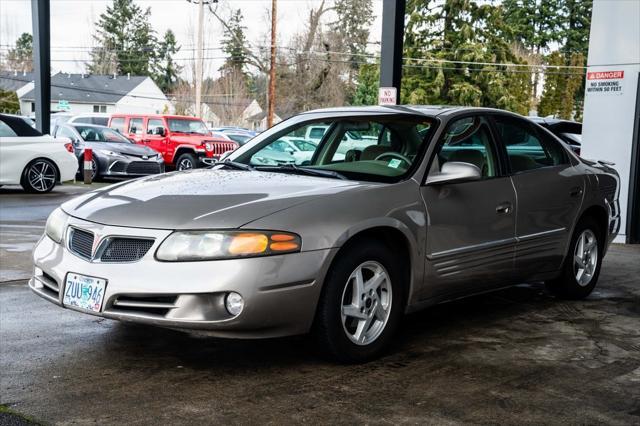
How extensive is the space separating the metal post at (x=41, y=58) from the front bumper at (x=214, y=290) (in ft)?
45.2

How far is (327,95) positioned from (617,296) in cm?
4848

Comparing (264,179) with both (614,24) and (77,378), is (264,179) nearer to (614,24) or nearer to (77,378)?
(77,378)

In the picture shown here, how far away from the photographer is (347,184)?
4.46 meters

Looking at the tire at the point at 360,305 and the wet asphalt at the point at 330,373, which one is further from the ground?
the tire at the point at 360,305

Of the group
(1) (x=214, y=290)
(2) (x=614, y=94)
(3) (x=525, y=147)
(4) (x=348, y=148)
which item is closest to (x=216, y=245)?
(1) (x=214, y=290)

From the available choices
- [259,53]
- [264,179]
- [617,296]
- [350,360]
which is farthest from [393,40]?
[259,53]

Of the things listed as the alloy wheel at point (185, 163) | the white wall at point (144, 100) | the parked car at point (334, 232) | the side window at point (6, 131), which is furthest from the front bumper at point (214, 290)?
the white wall at point (144, 100)

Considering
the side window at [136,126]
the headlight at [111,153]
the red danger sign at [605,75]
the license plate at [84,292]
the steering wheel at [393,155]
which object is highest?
the red danger sign at [605,75]

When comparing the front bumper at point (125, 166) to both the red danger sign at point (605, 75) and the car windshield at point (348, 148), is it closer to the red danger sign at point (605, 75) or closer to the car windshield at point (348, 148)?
the red danger sign at point (605, 75)

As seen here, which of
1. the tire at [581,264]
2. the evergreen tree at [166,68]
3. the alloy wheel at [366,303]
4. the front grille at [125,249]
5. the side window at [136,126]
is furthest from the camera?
the evergreen tree at [166,68]

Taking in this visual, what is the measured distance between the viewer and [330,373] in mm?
4133

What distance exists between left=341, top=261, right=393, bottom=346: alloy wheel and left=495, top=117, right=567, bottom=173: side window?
1552 mm

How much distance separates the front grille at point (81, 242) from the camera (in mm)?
4102

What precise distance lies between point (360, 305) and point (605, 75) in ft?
23.3
